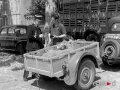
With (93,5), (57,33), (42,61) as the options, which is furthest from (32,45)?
(93,5)

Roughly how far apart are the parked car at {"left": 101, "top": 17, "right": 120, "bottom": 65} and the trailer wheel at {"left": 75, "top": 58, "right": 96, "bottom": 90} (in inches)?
69.5

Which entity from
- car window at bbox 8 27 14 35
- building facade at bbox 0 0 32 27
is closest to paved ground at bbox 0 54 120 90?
car window at bbox 8 27 14 35

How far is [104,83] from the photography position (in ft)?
21.6

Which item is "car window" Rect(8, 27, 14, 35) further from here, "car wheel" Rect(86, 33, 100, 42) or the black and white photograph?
"car wheel" Rect(86, 33, 100, 42)

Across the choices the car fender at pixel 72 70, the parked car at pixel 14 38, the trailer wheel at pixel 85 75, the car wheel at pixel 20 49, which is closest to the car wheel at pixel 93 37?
the parked car at pixel 14 38

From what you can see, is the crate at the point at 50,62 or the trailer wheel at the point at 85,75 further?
the trailer wheel at the point at 85,75

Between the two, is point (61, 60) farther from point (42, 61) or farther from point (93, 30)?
point (93, 30)

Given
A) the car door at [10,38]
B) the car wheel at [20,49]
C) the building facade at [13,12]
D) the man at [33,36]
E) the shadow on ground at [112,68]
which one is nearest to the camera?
the shadow on ground at [112,68]

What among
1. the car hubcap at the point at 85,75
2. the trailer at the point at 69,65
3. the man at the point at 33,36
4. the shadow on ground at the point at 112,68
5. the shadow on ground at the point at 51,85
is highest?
the man at the point at 33,36

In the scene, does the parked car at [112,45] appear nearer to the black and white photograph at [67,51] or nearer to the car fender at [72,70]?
the black and white photograph at [67,51]

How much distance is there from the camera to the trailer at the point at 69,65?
5.46m

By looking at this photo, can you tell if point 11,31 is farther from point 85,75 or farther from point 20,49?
point 85,75

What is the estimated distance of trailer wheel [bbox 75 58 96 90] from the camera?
572 cm

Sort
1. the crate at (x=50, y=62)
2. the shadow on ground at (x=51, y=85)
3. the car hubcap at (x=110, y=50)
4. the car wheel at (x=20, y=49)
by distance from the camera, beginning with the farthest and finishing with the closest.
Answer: the car wheel at (x=20, y=49)
the car hubcap at (x=110, y=50)
the shadow on ground at (x=51, y=85)
the crate at (x=50, y=62)
